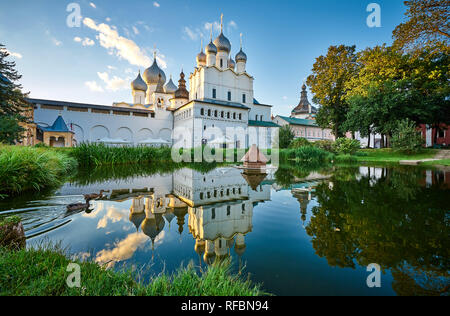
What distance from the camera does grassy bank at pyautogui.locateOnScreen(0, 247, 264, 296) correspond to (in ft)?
3.98

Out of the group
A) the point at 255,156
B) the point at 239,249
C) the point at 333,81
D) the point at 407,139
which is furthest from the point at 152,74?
the point at 239,249

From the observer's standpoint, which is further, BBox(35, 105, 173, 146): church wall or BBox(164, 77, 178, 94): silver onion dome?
BBox(164, 77, 178, 94): silver onion dome

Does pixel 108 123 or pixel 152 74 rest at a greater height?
pixel 152 74

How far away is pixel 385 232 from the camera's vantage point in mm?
2268

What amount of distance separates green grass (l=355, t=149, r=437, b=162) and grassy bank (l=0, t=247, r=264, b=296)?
19.8 meters

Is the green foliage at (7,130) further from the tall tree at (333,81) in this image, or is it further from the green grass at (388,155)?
the tall tree at (333,81)

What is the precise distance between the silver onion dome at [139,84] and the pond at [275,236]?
128 feet

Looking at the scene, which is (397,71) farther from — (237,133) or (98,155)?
(98,155)

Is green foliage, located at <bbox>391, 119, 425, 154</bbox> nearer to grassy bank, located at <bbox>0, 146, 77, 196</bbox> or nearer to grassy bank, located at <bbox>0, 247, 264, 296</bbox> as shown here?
grassy bank, located at <bbox>0, 247, 264, 296</bbox>

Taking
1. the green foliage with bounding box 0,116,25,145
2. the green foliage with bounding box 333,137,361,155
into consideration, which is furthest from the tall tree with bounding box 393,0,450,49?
the green foliage with bounding box 0,116,25,145

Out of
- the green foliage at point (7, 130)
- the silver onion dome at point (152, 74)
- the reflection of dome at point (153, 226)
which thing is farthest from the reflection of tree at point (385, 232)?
the silver onion dome at point (152, 74)

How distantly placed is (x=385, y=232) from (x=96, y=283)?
2.83m

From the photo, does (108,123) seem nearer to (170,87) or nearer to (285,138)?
(170,87)
